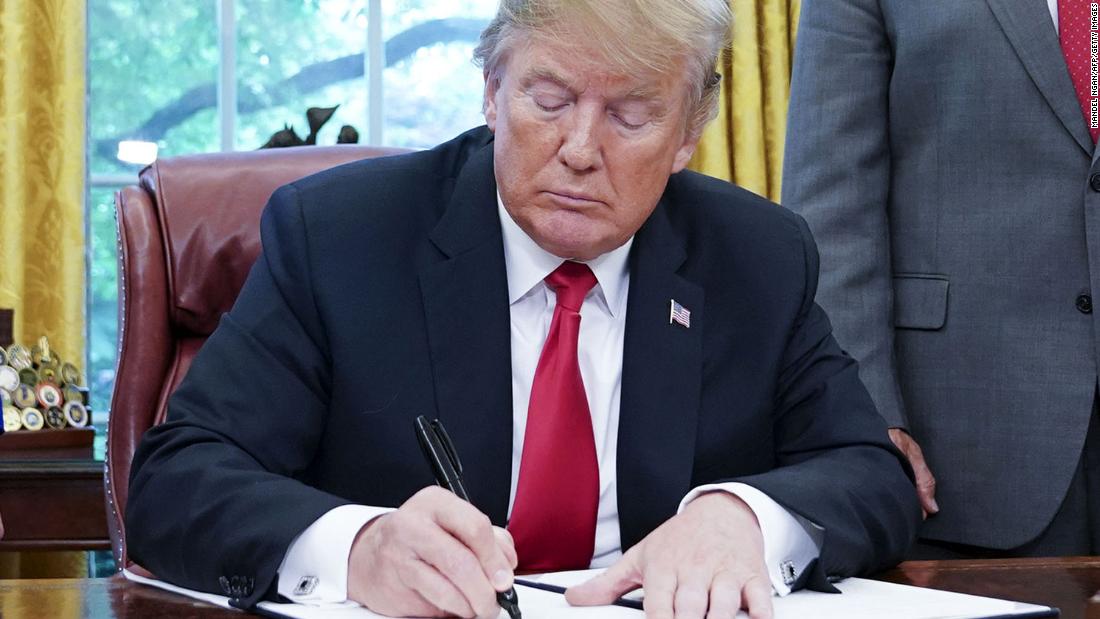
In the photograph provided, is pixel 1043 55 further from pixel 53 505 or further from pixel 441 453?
pixel 53 505

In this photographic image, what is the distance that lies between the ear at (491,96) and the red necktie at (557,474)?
0.29 metres

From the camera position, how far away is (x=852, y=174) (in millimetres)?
2135

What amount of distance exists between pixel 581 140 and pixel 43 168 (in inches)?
123

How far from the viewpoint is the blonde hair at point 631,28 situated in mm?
1599

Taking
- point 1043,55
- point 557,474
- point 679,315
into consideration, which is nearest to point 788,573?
point 557,474

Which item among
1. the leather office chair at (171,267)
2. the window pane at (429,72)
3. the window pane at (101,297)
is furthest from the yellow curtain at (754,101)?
the leather office chair at (171,267)

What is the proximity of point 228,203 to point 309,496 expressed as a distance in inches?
40.1

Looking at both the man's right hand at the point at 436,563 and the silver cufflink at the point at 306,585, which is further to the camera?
the silver cufflink at the point at 306,585

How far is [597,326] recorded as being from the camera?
1.80m

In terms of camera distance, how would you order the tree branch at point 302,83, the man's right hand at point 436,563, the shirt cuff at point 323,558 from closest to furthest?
the man's right hand at point 436,563
the shirt cuff at point 323,558
the tree branch at point 302,83

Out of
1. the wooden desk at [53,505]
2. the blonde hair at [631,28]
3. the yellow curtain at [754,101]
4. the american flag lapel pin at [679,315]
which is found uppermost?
the yellow curtain at [754,101]

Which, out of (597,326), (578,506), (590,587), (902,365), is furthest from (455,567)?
(902,365)

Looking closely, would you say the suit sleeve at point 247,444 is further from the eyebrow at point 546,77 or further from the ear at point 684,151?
the ear at point 684,151

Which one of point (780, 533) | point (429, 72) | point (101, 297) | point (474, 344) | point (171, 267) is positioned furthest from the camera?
point (429, 72)
